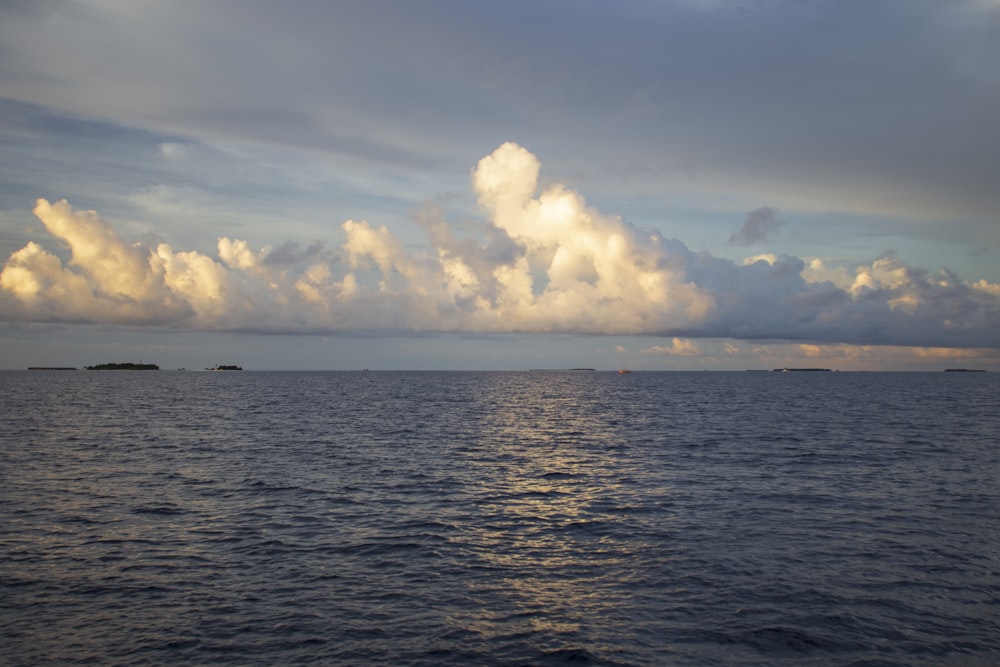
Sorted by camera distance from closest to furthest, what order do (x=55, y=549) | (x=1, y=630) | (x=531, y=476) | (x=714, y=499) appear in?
1. (x=1, y=630)
2. (x=55, y=549)
3. (x=714, y=499)
4. (x=531, y=476)

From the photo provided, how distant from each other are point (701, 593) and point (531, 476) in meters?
23.8

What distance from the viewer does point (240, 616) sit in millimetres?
21531

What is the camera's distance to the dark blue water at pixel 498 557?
19.8m

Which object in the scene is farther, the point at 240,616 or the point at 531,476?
the point at 531,476

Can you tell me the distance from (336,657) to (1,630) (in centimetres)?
1061

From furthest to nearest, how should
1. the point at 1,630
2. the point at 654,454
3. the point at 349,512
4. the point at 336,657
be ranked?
the point at 654,454 < the point at 349,512 < the point at 1,630 < the point at 336,657

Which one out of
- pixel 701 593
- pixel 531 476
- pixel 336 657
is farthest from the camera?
pixel 531 476

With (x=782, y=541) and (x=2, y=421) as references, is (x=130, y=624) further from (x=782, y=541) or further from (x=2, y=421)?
(x=2, y=421)

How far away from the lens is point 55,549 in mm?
28484

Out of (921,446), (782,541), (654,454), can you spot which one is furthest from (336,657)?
(921,446)

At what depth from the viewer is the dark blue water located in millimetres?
19750

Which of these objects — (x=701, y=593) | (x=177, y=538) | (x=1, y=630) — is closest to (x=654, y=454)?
(x=701, y=593)

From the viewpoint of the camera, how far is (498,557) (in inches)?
1099

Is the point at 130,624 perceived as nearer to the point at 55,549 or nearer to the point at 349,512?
the point at 55,549
